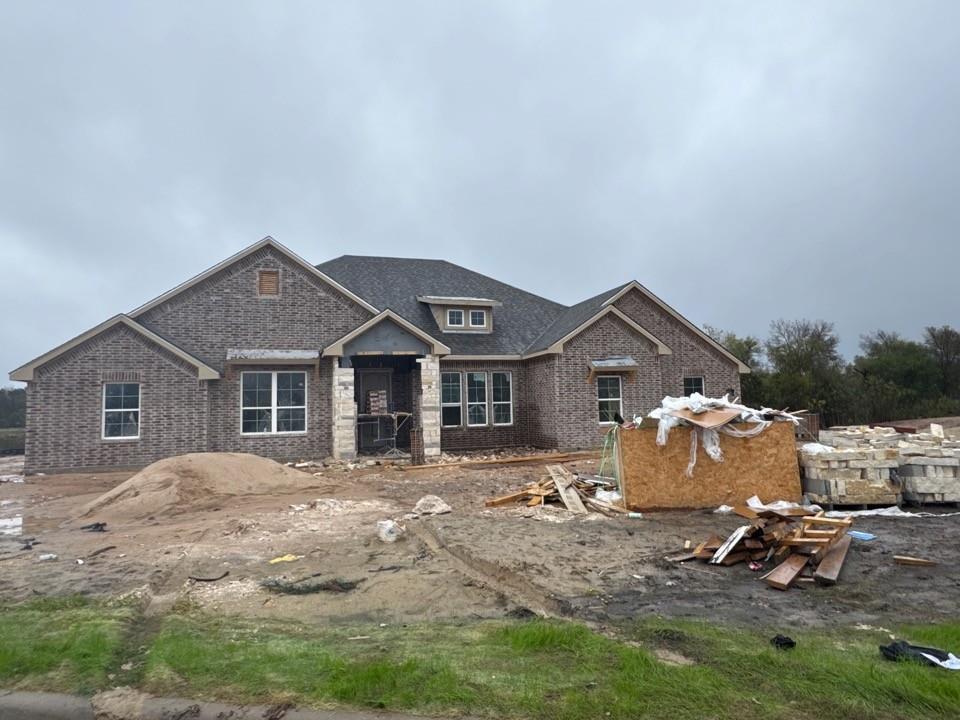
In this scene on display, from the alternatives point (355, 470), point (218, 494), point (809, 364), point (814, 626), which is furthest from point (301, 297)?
point (809, 364)

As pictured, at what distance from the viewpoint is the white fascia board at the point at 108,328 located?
615 inches

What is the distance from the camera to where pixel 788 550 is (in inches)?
286

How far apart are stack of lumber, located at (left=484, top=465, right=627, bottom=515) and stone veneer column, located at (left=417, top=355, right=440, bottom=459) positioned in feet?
22.5

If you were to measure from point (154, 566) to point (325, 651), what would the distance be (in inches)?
160

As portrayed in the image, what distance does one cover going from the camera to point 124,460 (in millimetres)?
16531

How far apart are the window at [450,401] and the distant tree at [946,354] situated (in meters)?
29.1

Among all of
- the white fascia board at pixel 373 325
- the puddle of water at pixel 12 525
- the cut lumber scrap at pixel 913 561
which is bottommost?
the cut lumber scrap at pixel 913 561

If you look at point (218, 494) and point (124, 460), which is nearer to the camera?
point (218, 494)

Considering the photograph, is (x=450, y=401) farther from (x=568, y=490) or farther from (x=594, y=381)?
(x=568, y=490)

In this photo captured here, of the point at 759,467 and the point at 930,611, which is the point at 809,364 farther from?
the point at 930,611

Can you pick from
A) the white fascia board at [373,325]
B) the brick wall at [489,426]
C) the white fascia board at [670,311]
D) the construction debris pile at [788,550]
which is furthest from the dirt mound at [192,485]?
the white fascia board at [670,311]

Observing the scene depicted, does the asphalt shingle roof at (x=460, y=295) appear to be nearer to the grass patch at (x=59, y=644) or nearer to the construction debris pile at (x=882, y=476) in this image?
the construction debris pile at (x=882, y=476)

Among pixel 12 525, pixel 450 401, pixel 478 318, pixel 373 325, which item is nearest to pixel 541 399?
pixel 450 401

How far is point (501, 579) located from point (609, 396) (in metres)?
15.2
